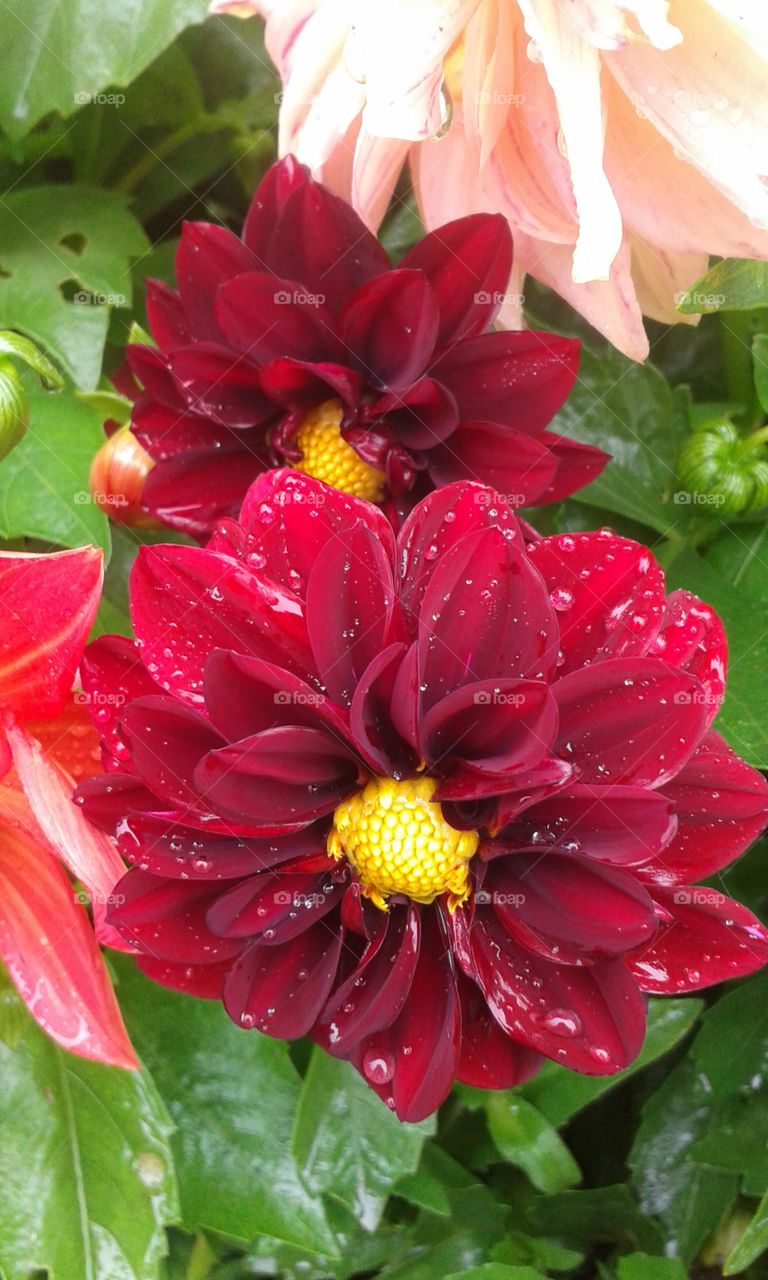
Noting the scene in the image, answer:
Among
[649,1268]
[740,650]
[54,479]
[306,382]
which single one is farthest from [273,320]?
[649,1268]

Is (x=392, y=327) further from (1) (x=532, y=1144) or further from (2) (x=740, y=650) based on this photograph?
(1) (x=532, y=1144)

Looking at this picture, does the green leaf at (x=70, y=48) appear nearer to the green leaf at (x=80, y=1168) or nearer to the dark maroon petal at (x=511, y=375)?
the dark maroon petal at (x=511, y=375)

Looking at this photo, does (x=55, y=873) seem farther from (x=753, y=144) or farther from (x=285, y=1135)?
(x=753, y=144)

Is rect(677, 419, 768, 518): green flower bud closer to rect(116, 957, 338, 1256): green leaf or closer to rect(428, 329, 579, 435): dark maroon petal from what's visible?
rect(428, 329, 579, 435): dark maroon petal

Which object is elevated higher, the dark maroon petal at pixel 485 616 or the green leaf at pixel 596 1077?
the dark maroon petal at pixel 485 616

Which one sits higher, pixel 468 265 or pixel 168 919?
pixel 468 265

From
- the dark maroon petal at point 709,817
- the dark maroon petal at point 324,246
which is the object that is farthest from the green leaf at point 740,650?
the dark maroon petal at point 324,246
